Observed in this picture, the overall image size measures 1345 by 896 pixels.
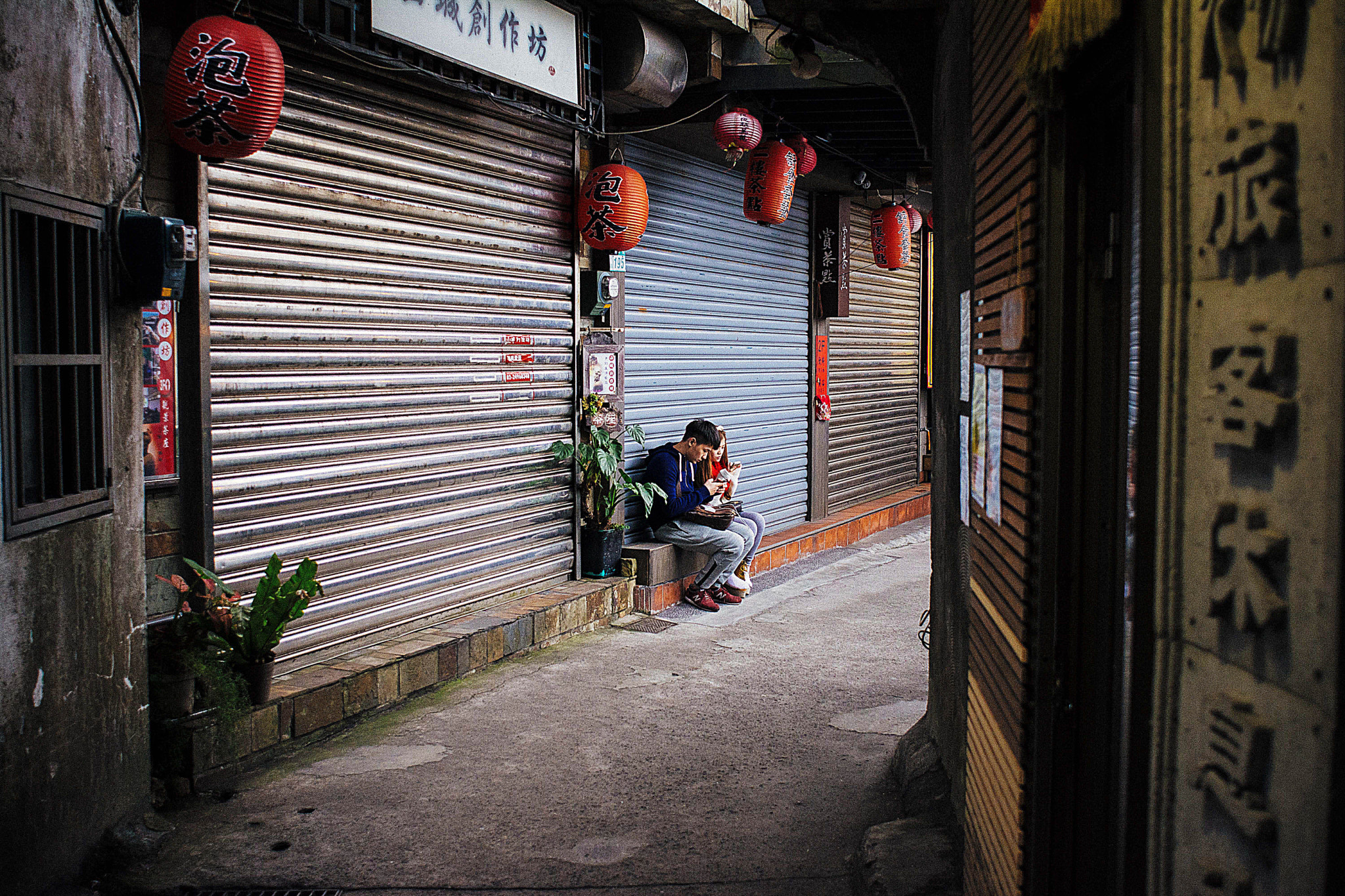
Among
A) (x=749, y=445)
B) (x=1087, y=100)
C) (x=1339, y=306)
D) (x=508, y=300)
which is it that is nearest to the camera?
(x=1339, y=306)

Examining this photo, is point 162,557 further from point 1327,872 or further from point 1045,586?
point 1327,872

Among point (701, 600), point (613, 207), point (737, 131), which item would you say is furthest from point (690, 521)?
point (737, 131)

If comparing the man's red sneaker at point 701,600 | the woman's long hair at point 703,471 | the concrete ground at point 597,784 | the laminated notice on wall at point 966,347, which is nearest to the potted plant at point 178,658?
the concrete ground at point 597,784

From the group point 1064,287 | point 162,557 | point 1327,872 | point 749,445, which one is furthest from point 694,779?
point 749,445

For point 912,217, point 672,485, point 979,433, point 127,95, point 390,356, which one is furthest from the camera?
point 912,217

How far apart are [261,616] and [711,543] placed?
5023 mm

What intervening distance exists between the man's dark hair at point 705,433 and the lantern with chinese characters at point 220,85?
17.6 feet

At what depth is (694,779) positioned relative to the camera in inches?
225

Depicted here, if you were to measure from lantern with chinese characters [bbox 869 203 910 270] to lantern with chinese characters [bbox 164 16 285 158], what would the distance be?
944 centimetres

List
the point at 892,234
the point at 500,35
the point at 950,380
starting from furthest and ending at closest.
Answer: the point at 892,234, the point at 500,35, the point at 950,380

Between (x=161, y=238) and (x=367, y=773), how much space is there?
2.93 m

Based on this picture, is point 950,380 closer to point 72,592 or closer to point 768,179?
point 72,592

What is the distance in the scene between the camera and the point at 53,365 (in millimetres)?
4242

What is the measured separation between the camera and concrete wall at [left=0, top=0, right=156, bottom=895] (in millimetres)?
3939
